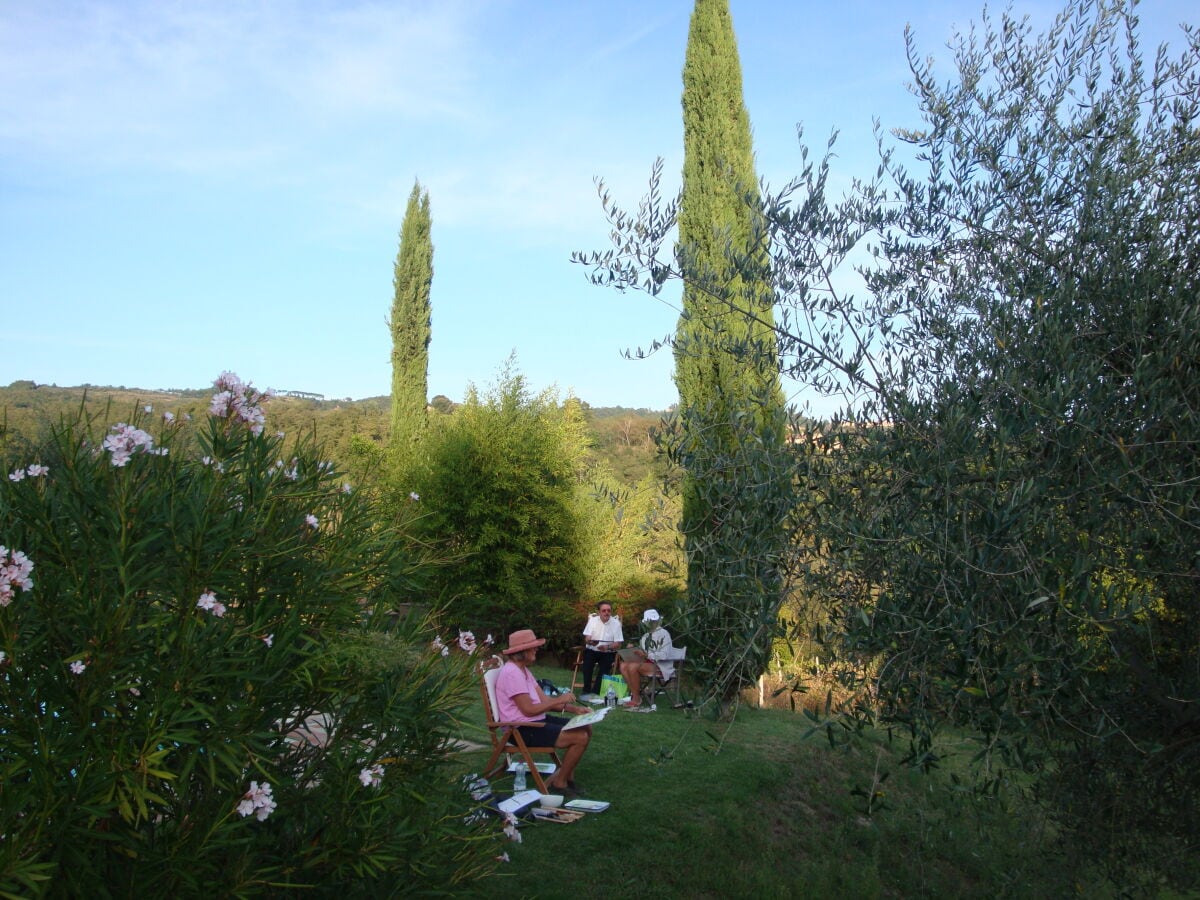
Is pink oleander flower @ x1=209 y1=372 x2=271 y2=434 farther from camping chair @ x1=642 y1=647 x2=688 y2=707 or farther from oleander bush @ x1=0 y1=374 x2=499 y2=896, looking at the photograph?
camping chair @ x1=642 y1=647 x2=688 y2=707

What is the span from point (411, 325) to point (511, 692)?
63.0ft

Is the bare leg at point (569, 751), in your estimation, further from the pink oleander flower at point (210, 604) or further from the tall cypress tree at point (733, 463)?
the pink oleander flower at point (210, 604)

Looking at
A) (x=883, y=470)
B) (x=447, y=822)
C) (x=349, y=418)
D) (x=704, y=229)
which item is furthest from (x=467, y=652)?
(x=349, y=418)

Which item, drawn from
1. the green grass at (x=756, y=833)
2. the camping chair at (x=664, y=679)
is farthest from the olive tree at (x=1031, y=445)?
the camping chair at (x=664, y=679)

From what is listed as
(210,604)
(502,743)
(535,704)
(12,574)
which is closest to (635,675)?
(535,704)

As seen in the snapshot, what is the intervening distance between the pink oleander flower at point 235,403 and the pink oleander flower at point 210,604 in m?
0.70

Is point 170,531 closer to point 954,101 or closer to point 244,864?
point 244,864

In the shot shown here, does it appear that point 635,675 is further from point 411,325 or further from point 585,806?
point 411,325

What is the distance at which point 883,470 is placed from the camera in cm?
404

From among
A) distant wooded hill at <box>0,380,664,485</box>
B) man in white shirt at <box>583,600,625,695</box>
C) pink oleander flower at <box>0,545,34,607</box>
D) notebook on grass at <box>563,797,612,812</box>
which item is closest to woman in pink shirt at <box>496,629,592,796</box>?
notebook on grass at <box>563,797,612,812</box>

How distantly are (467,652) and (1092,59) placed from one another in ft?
14.8

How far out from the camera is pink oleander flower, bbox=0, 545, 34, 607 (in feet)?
8.50

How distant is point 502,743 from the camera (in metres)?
7.59

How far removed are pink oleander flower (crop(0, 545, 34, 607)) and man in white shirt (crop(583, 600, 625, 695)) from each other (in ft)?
33.4
